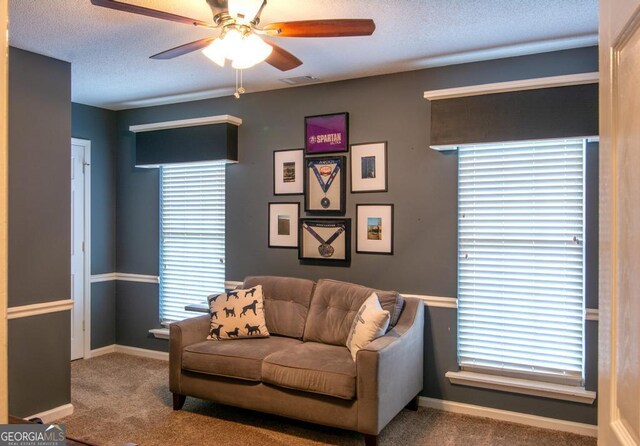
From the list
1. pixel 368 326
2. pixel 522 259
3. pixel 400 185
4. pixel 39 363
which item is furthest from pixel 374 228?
pixel 39 363

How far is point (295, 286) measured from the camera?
4047 mm

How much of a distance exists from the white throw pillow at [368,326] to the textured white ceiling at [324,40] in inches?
72.0

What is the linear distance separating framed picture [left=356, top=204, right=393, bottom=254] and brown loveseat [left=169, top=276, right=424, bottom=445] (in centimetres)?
38

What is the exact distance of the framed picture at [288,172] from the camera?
438 centimetres

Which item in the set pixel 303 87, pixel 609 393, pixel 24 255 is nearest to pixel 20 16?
pixel 24 255

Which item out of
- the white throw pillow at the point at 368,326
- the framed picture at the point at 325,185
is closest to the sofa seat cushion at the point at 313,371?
the white throw pillow at the point at 368,326

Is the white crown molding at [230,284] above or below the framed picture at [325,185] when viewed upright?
below

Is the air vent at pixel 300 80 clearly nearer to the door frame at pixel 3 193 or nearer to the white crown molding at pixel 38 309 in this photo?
the white crown molding at pixel 38 309

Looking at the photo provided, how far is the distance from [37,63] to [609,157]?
3.85m

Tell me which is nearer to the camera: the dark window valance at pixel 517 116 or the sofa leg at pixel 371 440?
the sofa leg at pixel 371 440

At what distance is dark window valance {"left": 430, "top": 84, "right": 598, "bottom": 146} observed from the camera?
318 cm

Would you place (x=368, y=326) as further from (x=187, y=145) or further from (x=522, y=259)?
(x=187, y=145)

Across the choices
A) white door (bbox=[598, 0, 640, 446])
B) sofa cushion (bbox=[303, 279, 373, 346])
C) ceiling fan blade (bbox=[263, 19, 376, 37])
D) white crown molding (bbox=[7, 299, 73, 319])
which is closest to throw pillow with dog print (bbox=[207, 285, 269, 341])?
sofa cushion (bbox=[303, 279, 373, 346])

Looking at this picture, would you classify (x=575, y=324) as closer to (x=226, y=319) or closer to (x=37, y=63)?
(x=226, y=319)
